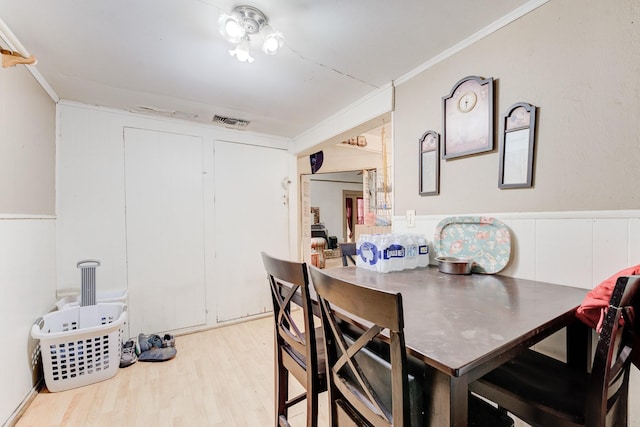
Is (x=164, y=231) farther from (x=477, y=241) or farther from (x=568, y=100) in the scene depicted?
Result: (x=568, y=100)

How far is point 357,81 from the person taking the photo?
6.79 feet

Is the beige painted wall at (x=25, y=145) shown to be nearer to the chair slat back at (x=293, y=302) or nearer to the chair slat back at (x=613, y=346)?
the chair slat back at (x=293, y=302)

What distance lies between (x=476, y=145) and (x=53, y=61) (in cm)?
269

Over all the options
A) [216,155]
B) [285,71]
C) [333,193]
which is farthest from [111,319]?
[333,193]

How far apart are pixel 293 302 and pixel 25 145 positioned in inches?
81.4

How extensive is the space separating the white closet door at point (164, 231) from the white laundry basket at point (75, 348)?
1.83 feet

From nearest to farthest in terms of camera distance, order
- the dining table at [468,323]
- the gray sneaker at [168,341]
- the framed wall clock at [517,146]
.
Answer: the dining table at [468,323] < the framed wall clock at [517,146] < the gray sneaker at [168,341]

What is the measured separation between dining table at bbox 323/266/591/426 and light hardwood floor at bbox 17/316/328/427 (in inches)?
44.0

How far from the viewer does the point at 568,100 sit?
1.20 m

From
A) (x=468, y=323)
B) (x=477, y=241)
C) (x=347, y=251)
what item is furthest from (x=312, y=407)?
(x=477, y=241)

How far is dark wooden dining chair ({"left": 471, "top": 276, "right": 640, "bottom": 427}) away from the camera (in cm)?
72

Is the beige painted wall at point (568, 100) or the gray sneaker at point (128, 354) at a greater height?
the beige painted wall at point (568, 100)

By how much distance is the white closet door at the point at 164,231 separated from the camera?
8.62 ft

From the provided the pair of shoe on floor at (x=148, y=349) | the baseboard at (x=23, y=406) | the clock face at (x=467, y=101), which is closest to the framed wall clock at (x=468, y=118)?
the clock face at (x=467, y=101)
